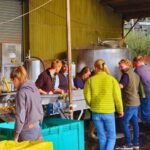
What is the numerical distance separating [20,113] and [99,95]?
186cm

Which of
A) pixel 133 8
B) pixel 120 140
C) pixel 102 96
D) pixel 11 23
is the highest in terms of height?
pixel 133 8

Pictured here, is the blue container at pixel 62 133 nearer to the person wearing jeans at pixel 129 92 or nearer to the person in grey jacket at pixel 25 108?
the person in grey jacket at pixel 25 108

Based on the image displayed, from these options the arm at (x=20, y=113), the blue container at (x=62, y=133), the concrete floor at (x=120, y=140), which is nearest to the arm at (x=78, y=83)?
the concrete floor at (x=120, y=140)

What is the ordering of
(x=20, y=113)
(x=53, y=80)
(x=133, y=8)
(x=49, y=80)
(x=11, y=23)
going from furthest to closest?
(x=133, y=8) < (x=11, y=23) < (x=53, y=80) < (x=49, y=80) < (x=20, y=113)

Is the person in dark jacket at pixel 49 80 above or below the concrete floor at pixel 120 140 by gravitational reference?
above

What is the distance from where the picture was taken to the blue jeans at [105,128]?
6.31 m

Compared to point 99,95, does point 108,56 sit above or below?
above

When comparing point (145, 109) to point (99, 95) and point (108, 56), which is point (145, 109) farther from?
point (108, 56)

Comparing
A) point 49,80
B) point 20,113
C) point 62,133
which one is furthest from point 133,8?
point 20,113

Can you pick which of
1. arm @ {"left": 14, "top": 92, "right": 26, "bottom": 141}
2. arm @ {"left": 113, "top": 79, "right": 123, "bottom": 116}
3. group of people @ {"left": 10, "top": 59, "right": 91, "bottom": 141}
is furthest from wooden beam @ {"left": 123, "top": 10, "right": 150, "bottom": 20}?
arm @ {"left": 14, "top": 92, "right": 26, "bottom": 141}

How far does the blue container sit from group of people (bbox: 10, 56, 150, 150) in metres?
0.40

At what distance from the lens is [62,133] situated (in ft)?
18.7

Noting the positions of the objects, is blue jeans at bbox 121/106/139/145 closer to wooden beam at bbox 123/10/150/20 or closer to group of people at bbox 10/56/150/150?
group of people at bbox 10/56/150/150

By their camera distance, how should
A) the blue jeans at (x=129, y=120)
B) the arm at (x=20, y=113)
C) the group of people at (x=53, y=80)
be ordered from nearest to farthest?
1. the arm at (x=20, y=113)
2. the blue jeans at (x=129, y=120)
3. the group of people at (x=53, y=80)
